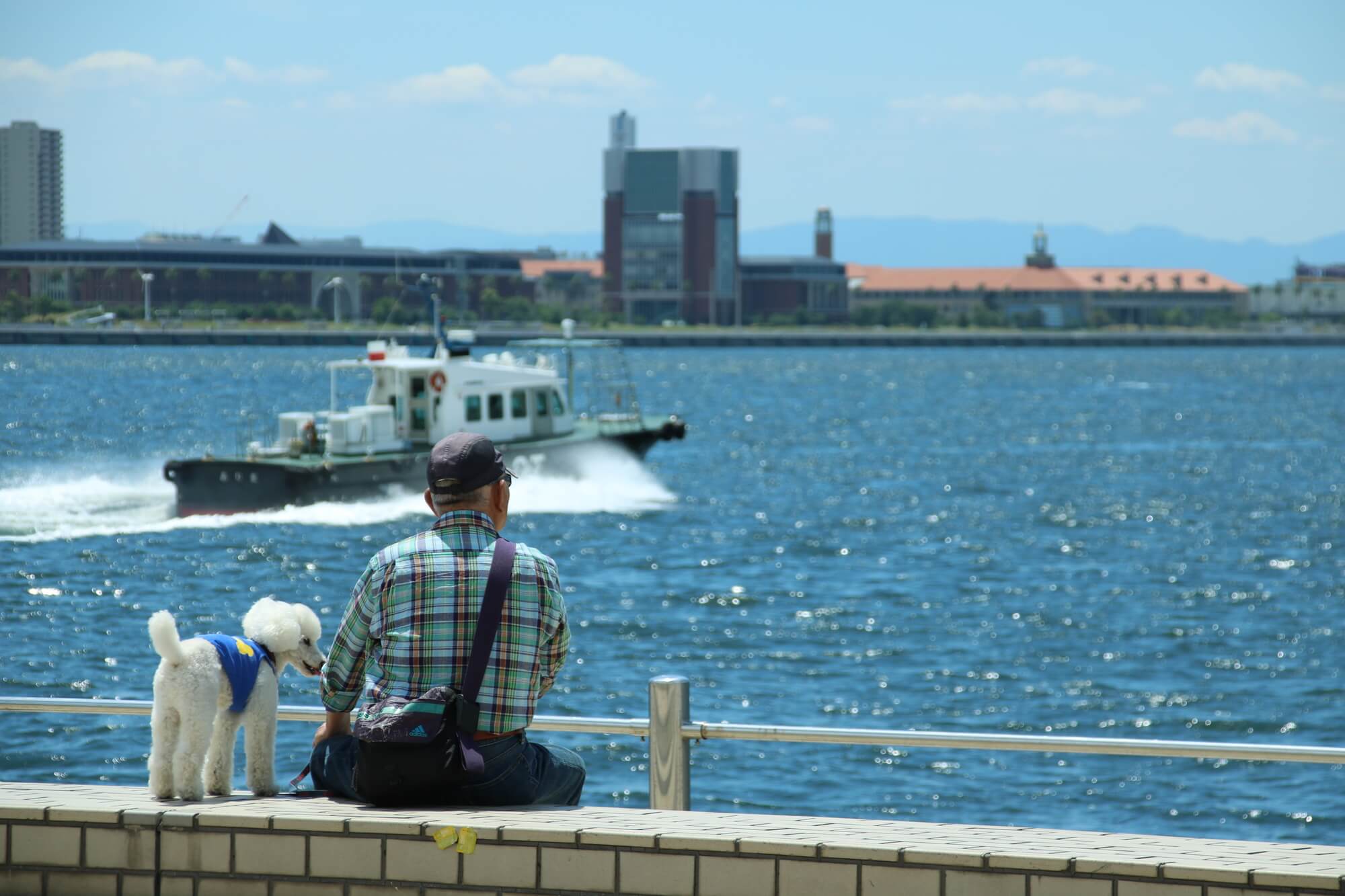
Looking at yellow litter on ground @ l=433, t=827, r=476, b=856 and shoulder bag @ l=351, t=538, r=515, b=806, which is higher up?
shoulder bag @ l=351, t=538, r=515, b=806

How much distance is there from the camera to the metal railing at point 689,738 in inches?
217

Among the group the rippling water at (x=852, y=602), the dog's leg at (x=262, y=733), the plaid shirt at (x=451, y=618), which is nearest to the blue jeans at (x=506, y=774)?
the plaid shirt at (x=451, y=618)

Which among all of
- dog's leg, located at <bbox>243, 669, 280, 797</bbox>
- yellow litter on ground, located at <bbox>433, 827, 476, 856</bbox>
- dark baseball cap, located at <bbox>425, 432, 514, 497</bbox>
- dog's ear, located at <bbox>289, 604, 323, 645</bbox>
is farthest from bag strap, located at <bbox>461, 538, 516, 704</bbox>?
dog's leg, located at <bbox>243, 669, 280, 797</bbox>

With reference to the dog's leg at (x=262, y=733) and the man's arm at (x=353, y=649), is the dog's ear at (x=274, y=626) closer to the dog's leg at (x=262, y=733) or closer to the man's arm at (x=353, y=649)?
the dog's leg at (x=262, y=733)

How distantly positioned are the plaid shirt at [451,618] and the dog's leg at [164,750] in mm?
704

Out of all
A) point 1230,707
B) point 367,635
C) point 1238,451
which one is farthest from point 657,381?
point 367,635

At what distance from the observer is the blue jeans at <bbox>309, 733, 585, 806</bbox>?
5.30 metres

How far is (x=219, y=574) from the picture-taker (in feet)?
94.7

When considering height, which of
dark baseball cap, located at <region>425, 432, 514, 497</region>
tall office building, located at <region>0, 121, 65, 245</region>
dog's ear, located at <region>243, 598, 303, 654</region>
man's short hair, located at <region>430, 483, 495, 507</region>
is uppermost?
tall office building, located at <region>0, 121, 65, 245</region>

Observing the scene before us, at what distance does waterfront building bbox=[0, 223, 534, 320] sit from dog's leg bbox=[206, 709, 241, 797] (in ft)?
461

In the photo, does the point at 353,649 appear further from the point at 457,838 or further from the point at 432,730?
the point at 457,838

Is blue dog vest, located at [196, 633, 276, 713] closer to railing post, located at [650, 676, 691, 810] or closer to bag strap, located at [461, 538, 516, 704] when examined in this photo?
bag strap, located at [461, 538, 516, 704]

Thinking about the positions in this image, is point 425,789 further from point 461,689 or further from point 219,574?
point 219,574

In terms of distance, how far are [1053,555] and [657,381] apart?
96.1 meters
